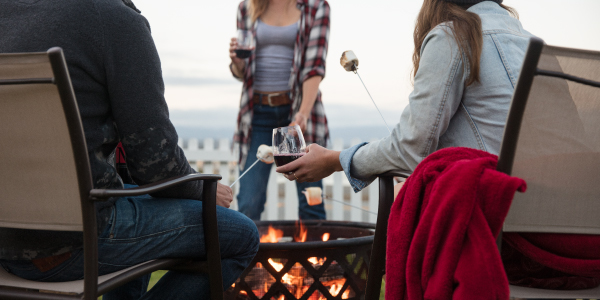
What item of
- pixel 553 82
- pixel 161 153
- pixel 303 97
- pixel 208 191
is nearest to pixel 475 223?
pixel 553 82

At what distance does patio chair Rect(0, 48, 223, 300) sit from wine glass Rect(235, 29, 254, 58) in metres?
1.58

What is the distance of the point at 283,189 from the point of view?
479 centimetres

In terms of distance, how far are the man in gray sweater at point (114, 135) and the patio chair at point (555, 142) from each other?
0.85m

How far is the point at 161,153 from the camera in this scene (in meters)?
1.26

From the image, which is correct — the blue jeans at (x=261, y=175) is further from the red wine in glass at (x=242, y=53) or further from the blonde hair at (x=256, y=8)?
the blonde hair at (x=256, y=8)

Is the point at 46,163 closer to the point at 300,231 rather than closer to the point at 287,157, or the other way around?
the point at 287,157

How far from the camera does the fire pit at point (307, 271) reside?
5.39 ft

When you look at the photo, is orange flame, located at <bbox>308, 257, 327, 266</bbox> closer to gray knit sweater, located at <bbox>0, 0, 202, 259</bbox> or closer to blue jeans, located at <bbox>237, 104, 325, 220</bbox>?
gray knit sweater, located at <bbox>0, 0, 202, 259</bbox>

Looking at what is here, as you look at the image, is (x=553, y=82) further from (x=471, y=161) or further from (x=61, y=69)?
(x=61, y=69)

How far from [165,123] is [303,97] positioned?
1.65 meters

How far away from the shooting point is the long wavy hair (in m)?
1.18

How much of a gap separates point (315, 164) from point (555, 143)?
75cm

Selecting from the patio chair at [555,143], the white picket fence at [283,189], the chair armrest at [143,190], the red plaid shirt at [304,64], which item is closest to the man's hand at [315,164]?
the chair armrest at [143,190]

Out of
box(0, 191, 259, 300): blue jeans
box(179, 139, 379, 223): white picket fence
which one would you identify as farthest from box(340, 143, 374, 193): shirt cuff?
box(179, 139, 379, 223): white picket fence
